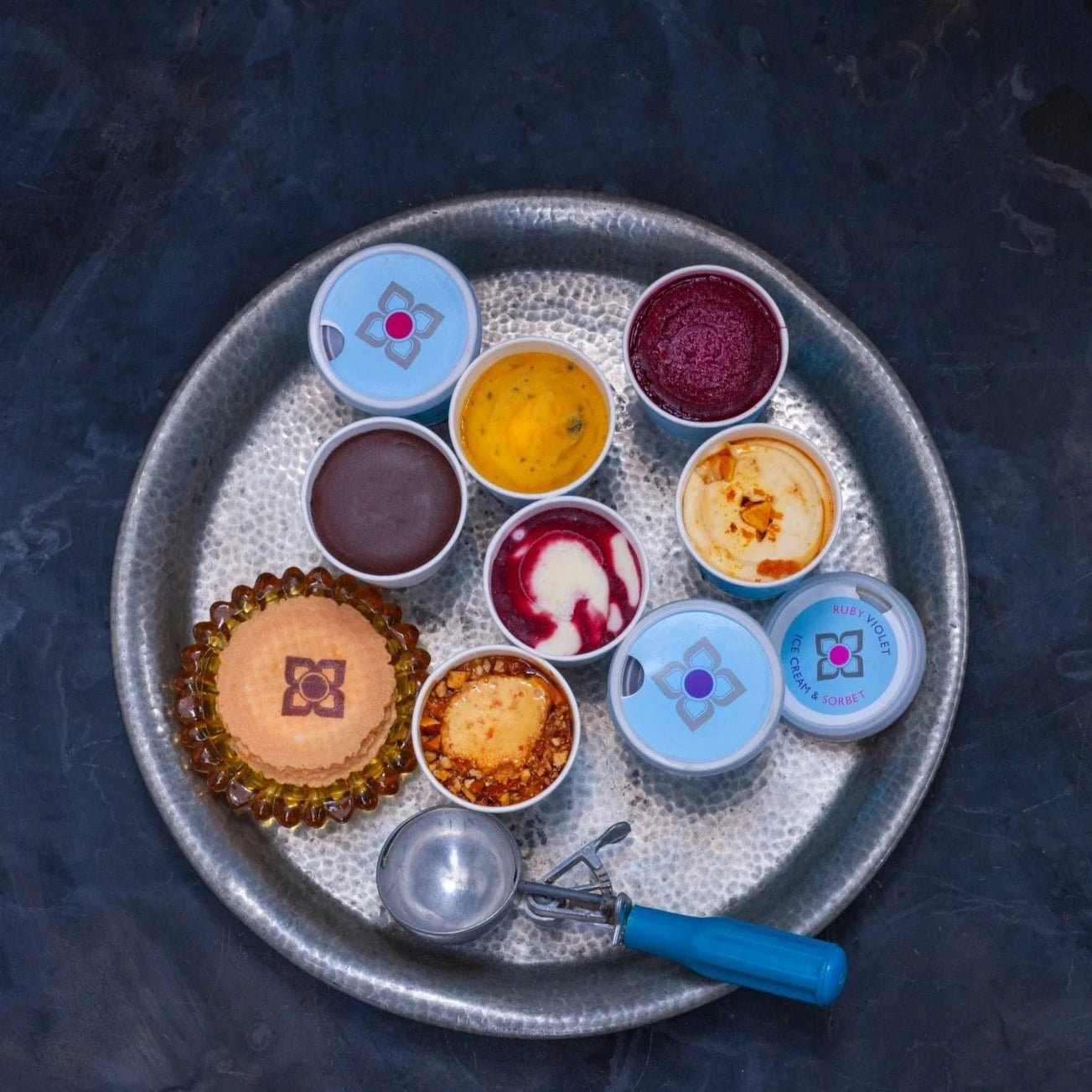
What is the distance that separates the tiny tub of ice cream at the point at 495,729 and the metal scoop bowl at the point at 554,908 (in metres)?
0.07

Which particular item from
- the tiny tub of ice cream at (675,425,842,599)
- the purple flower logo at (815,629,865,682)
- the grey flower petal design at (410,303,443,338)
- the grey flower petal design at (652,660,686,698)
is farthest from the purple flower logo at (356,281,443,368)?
the purple flower logo at (815,629,865,682)

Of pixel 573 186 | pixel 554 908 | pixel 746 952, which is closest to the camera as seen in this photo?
pixel 746 952

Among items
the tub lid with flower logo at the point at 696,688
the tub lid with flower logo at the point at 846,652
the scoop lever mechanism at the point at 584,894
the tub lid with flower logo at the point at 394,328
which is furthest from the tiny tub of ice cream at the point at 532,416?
the scoop lever mechanism at the point at 584,894

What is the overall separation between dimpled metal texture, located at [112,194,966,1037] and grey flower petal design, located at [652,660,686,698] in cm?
10

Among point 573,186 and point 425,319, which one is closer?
point 425,319

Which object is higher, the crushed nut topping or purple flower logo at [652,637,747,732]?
purple flower logo at [652,637,747,732]

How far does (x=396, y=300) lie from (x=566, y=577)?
1.29ft

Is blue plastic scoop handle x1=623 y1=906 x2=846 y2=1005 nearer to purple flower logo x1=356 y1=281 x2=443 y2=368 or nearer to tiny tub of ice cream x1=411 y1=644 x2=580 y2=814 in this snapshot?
tiny tub of ice cream x1=411 y1=644 x2=580 y2=814

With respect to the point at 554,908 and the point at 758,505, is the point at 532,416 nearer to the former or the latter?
the point at 758,505

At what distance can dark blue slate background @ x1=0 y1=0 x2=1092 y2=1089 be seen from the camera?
155 cm

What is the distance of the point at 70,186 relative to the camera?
65.4 inches

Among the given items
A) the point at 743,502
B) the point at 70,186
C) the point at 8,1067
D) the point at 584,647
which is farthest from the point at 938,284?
the point at 8,1067

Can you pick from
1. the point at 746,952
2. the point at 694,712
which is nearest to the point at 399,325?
the point at 694,712

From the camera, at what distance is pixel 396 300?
1449 millimetres
